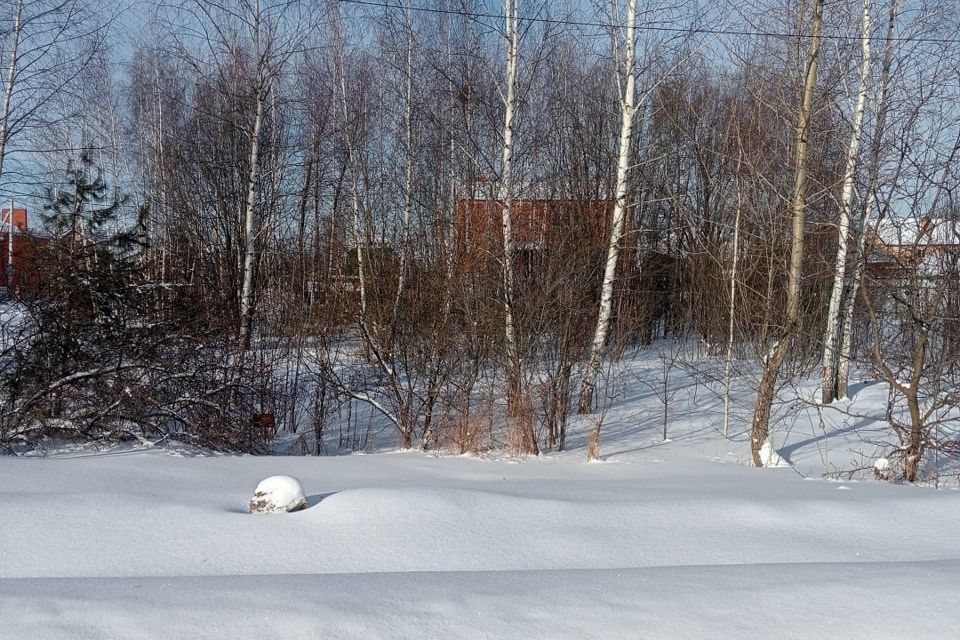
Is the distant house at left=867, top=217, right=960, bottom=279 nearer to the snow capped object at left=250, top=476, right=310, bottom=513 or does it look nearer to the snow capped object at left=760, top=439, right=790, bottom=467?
the snow capped object at left=760, top=439, right=790, bottom=467

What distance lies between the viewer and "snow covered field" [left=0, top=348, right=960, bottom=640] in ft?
9.47

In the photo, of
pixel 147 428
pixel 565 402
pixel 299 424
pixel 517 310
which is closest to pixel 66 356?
pixel 147 428

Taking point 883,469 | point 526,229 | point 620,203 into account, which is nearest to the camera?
point 883,469

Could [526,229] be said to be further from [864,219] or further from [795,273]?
[864,219]

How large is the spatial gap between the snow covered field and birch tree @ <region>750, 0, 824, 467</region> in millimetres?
1619

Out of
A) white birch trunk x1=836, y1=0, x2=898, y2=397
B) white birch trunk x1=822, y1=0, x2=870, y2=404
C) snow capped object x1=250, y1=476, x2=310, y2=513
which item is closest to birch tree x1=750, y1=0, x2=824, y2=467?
white birch trunk x1=836, y1=0, x2=898, y2=397

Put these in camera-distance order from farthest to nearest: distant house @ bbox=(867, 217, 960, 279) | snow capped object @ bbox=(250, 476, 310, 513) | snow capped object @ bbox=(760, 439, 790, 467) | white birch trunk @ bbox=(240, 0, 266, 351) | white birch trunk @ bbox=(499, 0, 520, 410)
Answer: white birch trunk @ bbox=(240, 0, 266, 351), white birch trunk @ bbox=(499, 0, 520, 410), snow capped object @ bbox=(760, 439, 790, 467), distant house @ bbox=(867, 217, 960, 279), snow capped object @ bbox=(250, 476, 310, 513)

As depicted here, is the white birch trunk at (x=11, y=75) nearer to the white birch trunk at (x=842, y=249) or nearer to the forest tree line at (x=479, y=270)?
the forest tree line at (x=479, y=270)

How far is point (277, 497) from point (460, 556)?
124 centimetres

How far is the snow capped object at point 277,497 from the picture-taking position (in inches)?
178

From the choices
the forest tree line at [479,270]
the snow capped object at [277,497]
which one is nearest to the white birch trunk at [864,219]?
the forest tree line at [479,270]

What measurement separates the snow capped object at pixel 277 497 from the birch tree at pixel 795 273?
5.23 meters

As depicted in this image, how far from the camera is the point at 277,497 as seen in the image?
14.9 feet

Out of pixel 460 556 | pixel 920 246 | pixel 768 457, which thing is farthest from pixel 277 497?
pixel 920 246
